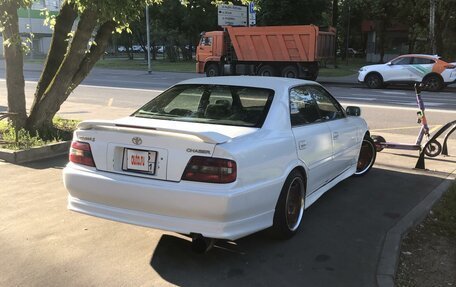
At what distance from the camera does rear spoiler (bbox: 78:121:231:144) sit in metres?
3.70

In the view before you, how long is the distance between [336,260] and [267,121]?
4.30 ft

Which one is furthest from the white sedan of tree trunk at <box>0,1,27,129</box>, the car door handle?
tree trunk at <box>0,1,27,129</box>

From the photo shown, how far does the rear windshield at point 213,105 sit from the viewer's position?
4.49m

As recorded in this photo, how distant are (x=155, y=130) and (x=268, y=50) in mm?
22498

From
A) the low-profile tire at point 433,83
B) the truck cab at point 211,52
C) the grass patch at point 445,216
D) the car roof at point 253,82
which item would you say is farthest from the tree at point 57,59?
the truck cab at point 211,52

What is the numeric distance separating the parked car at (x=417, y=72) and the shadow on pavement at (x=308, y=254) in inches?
678

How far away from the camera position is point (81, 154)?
4.23 metres

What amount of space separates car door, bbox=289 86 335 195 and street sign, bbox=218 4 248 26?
2748cm

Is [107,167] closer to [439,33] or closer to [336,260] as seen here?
[336,260]

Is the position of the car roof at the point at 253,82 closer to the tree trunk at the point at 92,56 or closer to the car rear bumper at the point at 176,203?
the car rear bumper at the point at 176,203

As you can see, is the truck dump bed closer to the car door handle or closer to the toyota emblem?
the car door handle

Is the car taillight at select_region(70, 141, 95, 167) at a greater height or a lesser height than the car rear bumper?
greater

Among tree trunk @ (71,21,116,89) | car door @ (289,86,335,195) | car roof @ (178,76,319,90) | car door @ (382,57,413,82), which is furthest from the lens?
car door @ (382,57,413,82)

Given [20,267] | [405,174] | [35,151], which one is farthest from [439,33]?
[20,267]
